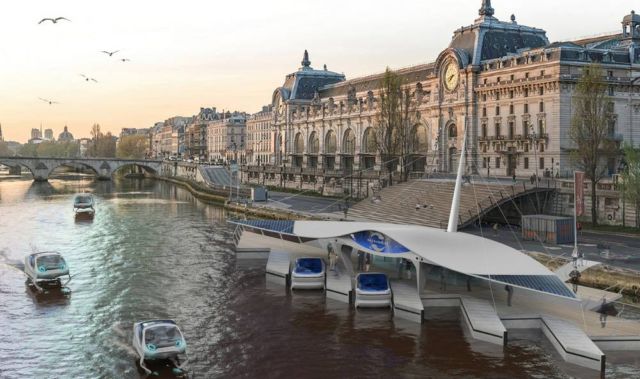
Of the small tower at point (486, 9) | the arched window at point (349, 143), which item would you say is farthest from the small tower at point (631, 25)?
the arched window at point (349, 143)

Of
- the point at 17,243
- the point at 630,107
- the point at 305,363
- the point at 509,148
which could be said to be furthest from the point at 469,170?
the point at 305,363

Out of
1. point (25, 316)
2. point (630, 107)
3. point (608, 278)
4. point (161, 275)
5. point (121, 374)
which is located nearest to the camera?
point (121, 374)

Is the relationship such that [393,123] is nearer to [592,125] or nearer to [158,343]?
[592,125]

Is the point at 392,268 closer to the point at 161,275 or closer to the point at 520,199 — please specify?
the point at 161,275

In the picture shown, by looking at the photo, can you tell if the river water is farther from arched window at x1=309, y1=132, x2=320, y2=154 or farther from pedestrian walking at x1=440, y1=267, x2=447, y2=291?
arched window at x1=309, y1=132, x2=320, y2=154

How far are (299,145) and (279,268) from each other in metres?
103

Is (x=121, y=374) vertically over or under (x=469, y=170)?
under

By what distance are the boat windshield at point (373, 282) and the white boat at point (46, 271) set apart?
21.4m

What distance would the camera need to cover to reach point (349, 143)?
127312 mm

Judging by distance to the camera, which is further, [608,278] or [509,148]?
[509,148]

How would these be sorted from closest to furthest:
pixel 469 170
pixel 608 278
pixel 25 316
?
pixel 25 316, pixel 608 278, pixel 469 170

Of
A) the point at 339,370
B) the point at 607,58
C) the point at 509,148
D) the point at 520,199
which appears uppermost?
the point at 607,58

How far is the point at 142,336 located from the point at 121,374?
1.91 m

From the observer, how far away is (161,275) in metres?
50.0
